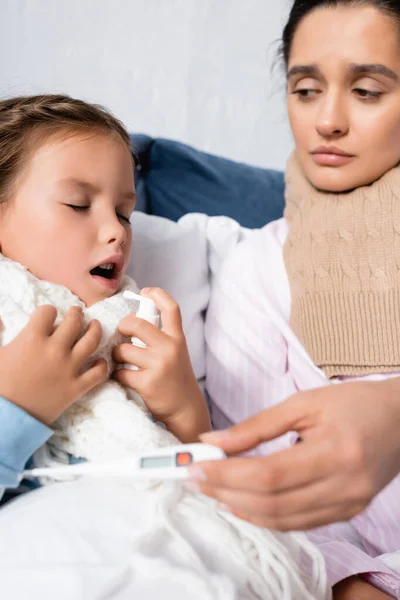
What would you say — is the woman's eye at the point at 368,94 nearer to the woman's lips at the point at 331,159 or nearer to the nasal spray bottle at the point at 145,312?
the woman's lips at the point at 331,159

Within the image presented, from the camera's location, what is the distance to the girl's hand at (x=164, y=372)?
1.00m

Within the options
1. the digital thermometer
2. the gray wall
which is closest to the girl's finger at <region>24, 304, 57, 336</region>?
the digital thermometer

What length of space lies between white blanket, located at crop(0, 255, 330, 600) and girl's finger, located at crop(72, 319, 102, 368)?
7 centimetres

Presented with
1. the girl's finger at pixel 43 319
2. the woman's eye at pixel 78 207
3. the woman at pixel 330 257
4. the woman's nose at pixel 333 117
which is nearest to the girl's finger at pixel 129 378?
the girl's finger at pixel 43 319

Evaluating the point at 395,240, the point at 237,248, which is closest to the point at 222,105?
the point at 237,248

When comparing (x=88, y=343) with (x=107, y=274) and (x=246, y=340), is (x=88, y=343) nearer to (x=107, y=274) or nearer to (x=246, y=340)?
(x=107, y=274)

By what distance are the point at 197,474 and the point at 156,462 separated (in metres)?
0.07

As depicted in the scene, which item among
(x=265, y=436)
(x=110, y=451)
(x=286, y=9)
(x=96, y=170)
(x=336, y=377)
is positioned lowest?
(x=336, y=377)

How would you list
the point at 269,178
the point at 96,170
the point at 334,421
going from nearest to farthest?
the point at 334,421, the point at 96,170, the point at 269,178

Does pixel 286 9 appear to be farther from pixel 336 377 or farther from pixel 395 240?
pixel 336 377

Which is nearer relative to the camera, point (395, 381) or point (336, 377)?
point (395, 381)

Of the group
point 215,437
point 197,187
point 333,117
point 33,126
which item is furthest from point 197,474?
point 197,187

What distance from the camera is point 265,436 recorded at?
72 cm

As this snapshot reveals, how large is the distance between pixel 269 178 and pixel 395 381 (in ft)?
3.71
